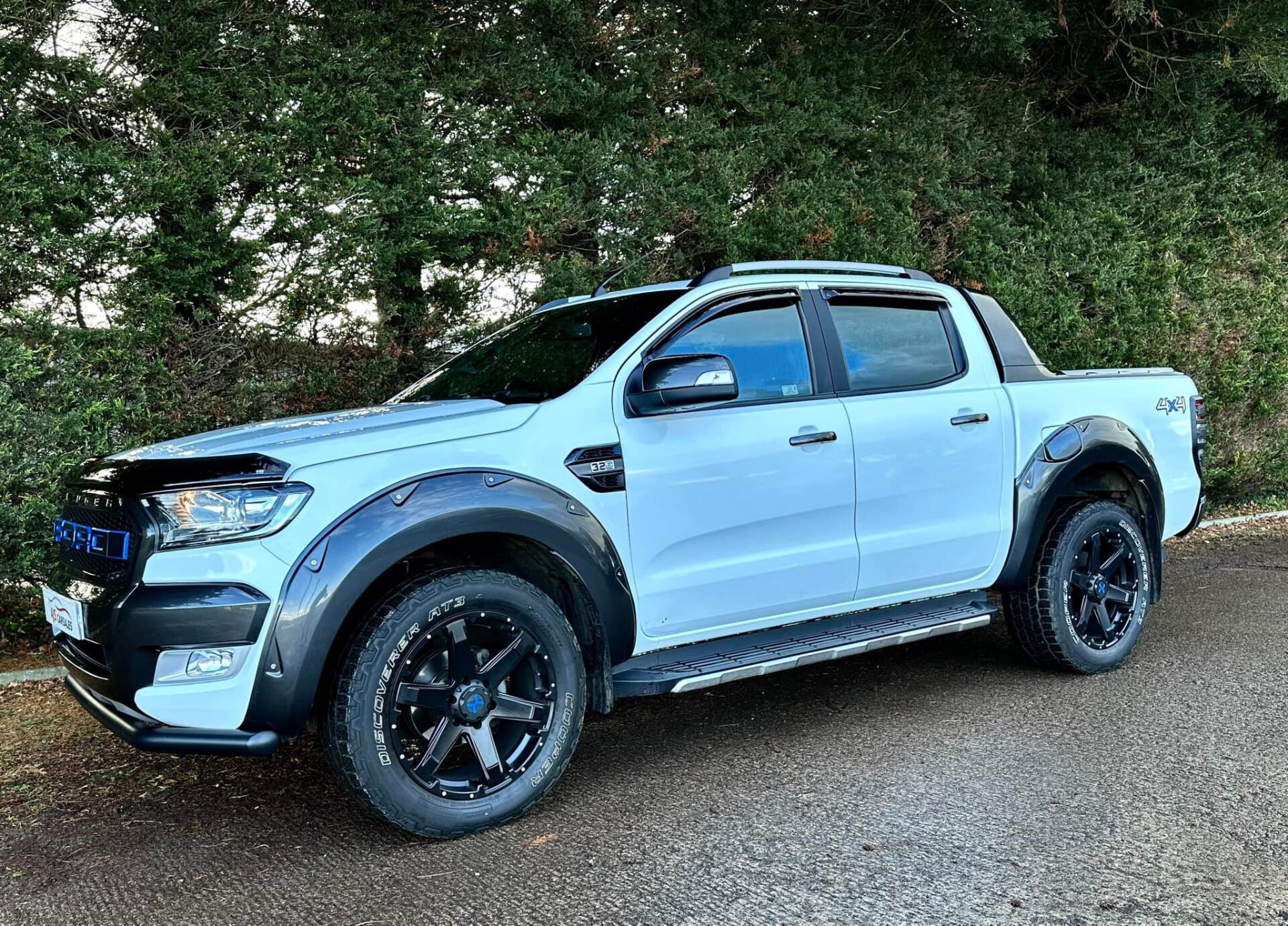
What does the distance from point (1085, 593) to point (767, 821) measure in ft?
8.10

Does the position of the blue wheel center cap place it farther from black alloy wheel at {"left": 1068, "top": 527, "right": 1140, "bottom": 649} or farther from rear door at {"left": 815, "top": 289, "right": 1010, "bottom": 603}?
black alloy wheel at {"left": 1068, "top": 527, "right": 1140, "bottom": 649}

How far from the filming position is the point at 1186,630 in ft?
20.4

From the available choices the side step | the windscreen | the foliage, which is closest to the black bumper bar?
the side step

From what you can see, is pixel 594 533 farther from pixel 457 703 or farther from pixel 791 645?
pixel 791 645

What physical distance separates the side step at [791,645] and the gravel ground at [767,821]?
406 mm

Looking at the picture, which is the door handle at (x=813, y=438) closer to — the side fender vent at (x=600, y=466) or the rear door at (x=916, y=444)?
the rear door at (x=916, y=444)

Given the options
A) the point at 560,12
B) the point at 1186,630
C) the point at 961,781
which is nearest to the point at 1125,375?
the point at 1186,630

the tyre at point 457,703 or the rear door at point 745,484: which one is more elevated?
the rear door at point 745,484

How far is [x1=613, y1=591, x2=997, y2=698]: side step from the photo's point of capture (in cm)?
393

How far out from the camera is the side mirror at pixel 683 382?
3.94 meters

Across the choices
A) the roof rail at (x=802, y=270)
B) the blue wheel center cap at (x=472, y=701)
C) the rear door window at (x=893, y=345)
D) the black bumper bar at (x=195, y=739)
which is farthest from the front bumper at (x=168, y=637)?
the rear door window at (x=893, y=345)

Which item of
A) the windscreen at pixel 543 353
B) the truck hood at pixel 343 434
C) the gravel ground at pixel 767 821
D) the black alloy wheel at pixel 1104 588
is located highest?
Result: the windscreen at pixel 543 353

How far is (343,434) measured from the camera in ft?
11.9

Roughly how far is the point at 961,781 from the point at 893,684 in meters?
1.42
